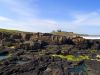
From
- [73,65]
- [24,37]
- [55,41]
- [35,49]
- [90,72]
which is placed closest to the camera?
[90,72]

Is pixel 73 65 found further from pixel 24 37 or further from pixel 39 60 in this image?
pixel 24 37

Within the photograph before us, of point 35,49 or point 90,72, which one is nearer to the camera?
point 90,72

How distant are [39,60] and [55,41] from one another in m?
33.5

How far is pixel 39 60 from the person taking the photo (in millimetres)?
44344

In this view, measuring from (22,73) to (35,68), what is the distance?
3.34m

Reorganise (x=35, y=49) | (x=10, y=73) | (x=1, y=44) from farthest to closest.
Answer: (x=1, y=44) < (x=35, y=49) < (x=10, y=73)

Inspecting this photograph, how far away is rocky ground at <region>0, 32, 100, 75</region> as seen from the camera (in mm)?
35812

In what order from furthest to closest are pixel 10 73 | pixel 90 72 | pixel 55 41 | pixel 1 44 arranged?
pixel 55 41 < pixel 1 44 < pixel 90 72 < pixel 10 73

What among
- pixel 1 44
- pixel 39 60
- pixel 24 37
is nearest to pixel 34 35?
pixel 24 37

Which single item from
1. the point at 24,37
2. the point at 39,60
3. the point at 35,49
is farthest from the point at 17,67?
the point at 24,37

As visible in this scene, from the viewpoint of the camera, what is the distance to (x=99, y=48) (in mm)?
71000

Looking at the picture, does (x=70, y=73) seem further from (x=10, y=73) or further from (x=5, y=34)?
(x=5, y=34)

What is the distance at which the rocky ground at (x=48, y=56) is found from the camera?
35812 millimetres

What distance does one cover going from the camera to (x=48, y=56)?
4909cm
